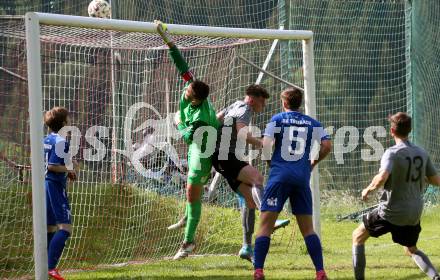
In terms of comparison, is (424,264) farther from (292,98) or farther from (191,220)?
(191,220)

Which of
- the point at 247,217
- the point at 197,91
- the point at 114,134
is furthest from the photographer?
the point at 114,134

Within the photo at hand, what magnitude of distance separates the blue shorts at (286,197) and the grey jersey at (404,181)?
2.33ft

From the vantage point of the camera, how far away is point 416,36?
50.9 ft

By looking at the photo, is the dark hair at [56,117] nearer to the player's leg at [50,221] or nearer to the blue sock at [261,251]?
the player's leg at [50,221]

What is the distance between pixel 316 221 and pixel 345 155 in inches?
255

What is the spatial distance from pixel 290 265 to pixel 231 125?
5.55 ft

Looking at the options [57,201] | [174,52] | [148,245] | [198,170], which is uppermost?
[174,52]

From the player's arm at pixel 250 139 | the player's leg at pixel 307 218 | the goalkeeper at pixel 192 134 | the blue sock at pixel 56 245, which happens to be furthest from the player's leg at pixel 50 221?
the player's leg at pixel 307 218

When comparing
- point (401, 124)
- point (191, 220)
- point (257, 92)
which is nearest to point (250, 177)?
point (191, 220)

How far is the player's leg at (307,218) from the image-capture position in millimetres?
8031

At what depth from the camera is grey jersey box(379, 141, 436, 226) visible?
769 cm

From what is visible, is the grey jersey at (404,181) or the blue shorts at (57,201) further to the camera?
the blue shorts at (57,201)

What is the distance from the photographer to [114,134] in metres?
10.6

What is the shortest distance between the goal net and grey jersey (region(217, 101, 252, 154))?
87cm
